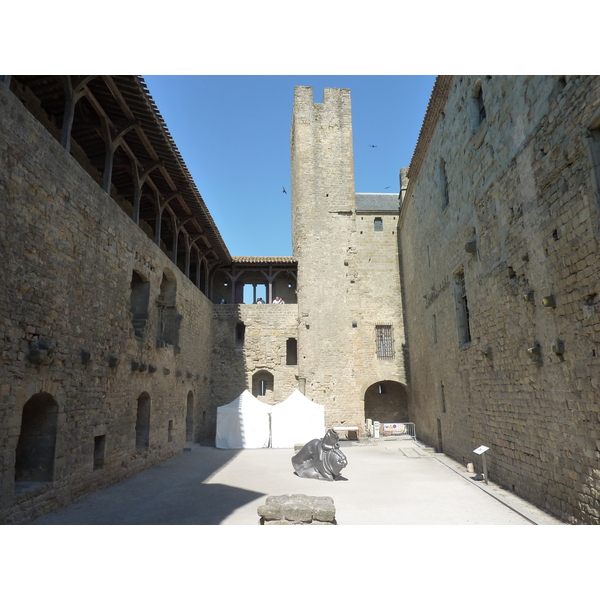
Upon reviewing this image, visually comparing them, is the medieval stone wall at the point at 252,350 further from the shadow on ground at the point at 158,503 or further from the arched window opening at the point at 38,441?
the arched window opening at the point at 38,441

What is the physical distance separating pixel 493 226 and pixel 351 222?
12.3m

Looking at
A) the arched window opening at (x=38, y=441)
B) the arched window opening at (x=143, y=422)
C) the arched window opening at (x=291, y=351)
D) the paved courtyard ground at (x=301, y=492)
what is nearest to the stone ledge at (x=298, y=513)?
the paved courtyard ground at (x=301, y=492)

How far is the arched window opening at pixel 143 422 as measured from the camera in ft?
35.0

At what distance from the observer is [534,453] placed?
6266mm

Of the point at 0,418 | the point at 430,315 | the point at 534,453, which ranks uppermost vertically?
the point at 430,315

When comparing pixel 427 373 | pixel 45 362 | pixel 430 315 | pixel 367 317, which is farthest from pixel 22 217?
pixel 367 317

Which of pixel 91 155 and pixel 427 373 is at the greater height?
pixel 91 155

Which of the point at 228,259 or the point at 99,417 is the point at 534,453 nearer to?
the point at 99,417

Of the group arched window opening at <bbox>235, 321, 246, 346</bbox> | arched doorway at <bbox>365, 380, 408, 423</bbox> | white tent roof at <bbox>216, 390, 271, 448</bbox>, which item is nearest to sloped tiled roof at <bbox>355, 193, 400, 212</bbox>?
arched window opening at <bbox>235, 321, 246, 346</bbox>

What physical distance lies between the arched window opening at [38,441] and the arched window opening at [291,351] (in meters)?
13.7

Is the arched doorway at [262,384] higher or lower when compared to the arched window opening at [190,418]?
higher

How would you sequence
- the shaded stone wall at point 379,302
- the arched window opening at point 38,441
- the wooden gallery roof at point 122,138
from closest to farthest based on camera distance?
the arched window opening at point 38,441
the wooden gallery roof at point 122,138
the shaded stone wall at point 379,302

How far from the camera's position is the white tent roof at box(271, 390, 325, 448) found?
15.1 m

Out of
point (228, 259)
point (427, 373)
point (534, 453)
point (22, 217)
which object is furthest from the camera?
point (228, 259)
